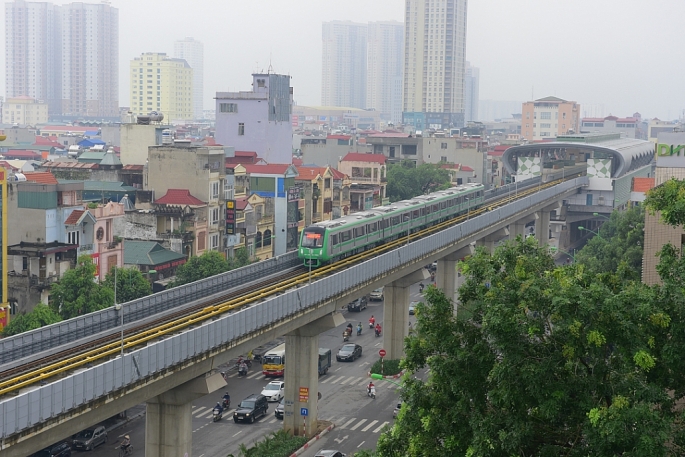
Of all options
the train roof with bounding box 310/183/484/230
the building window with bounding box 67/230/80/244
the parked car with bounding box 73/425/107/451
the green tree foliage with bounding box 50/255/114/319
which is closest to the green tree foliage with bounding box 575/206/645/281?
the train roof with bounding box 310/183/484/230

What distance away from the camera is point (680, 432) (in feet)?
79.2

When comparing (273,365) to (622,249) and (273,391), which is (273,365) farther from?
(622,249)

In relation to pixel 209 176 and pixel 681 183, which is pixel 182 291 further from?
pixel 209 176

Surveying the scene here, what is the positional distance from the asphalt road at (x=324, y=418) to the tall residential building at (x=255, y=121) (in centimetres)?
6063

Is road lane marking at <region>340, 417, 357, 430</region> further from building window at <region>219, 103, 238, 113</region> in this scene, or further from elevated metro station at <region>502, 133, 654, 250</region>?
building window at <region>219, 103, 238, 113</region>

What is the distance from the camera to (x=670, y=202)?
27141 mm

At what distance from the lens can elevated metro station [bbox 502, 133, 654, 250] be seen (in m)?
132

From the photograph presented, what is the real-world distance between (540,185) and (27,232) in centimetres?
7653

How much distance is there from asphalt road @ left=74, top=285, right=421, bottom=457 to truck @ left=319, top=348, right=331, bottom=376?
422 millimetres

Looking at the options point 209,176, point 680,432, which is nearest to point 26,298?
point 209,176

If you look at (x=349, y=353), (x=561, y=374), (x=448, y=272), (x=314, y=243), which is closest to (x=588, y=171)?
(x=448, y=272)

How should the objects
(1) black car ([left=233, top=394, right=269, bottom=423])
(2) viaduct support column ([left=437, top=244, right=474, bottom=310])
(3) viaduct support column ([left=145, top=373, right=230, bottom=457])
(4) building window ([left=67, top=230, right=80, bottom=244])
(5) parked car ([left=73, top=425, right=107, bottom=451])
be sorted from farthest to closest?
(2) viaduct support column ([left=437, top=244, right=474, bottom=310]), (4) building window ([left=67, top=230, right=80, bottom=244]), (1) black car ([left=233, top=394, right=269, bottom=423]), (5) parked car ([left=73, top=425, right=107, bottom=451]), (3) viaduct support column ([left=145, top=373, right=230, bottom=457])

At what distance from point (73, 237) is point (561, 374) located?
50.7 m

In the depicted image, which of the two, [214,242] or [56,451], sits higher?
[214,242]
